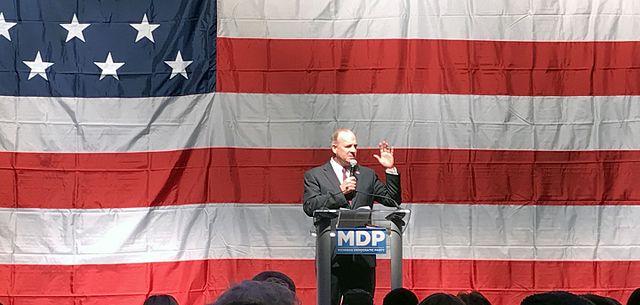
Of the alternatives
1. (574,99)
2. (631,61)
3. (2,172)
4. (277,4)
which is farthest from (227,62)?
(631,61)

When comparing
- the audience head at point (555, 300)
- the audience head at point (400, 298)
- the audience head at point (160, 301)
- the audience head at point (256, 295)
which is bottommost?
the audience head at point (400, 298)

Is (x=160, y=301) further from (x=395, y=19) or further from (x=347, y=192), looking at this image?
(x=395, y=19)

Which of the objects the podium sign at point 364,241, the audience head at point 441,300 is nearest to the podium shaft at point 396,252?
the podium sign at point 364,241

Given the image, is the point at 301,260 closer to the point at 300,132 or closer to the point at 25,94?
the point at 300,132

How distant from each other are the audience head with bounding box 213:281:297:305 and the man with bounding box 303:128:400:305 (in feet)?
8.37

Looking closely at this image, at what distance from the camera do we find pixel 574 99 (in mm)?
6219

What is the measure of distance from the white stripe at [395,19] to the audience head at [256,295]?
4.66 m

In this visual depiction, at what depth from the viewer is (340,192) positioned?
4.37m

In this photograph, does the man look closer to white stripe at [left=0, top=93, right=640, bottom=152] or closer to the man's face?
the man's face

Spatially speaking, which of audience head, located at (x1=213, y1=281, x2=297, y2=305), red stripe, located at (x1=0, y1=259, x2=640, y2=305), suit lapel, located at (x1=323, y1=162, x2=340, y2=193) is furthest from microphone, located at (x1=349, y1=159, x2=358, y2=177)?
audience head, located at (x1=213, y1=281, x2=297, y2=305)

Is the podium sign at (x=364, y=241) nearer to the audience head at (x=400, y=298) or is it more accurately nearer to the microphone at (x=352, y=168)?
the microphone at (x=352, y=168)

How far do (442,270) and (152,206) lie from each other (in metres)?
1.99

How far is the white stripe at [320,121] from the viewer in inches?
242

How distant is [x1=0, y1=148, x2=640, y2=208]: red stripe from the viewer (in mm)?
6121
